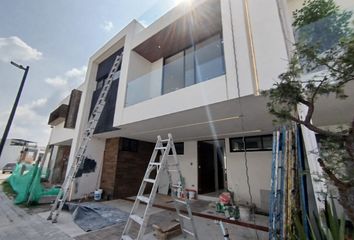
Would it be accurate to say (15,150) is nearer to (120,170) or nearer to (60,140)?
(60,140)

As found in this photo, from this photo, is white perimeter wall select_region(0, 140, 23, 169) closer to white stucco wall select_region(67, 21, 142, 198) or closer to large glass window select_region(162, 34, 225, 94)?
white stucco wall select_region(67, 21, 142, 198)

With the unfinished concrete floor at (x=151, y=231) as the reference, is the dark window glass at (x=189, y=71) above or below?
above

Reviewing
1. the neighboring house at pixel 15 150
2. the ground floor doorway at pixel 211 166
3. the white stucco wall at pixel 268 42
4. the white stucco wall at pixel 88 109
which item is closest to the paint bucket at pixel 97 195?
the white stucco wall at pixel 88 109

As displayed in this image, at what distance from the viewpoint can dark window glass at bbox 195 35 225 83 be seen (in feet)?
11.6

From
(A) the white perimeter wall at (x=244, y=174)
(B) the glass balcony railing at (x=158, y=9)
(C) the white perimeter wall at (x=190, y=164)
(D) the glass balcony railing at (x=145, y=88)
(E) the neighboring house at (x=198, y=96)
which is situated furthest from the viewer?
(C) the white perimeter wall at (x=190, y=164)

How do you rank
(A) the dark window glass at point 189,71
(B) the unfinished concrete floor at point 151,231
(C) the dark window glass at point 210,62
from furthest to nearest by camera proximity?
(A) the dark window glass at point 189,71
(C) the dark window glass at point 210,62
(B) the unfinished concrete floor at point 151,231

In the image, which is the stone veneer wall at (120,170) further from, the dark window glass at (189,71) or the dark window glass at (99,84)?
the dark window glass at (189,71)

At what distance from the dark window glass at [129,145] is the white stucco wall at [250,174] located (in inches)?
167

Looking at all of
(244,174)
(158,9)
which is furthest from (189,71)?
(244,174)

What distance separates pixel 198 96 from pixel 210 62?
2.91ft

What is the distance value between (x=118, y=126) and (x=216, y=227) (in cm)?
409

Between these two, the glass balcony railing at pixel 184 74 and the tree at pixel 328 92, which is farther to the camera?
the glass balcony railing at pixel 184 74

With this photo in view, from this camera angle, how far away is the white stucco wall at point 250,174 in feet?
18.4

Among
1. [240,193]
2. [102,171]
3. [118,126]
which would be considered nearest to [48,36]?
[118,126]
